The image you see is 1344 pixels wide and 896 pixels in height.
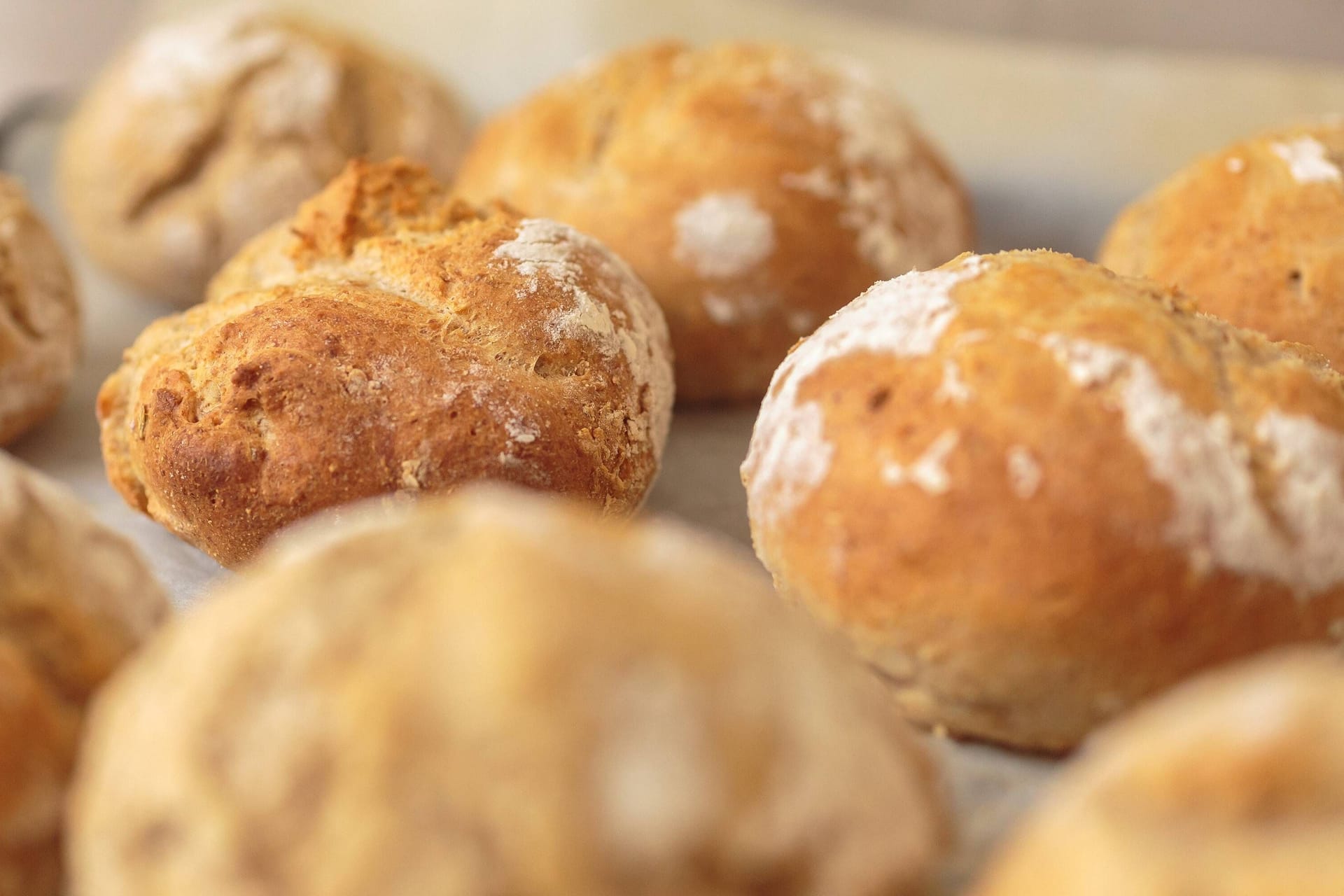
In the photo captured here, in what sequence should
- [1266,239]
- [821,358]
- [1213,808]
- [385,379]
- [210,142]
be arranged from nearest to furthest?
[1213,808], [821,358], [385,379], [1266,239], [210,142]

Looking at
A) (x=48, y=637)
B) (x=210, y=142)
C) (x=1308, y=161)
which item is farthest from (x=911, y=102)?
(x=48, y=637)

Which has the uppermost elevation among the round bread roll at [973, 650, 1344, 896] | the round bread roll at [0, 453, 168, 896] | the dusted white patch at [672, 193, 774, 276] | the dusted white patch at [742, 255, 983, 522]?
the round bread roll at [973, 650, 1344, 896]

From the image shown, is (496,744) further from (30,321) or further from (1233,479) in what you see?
(30,321)

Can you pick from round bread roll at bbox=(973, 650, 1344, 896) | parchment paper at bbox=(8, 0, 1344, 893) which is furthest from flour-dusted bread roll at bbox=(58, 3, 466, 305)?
round bread roll at bbox=(973, 650, 1344, 896)

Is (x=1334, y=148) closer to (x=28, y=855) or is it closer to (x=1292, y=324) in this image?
(x=1292, y=324)

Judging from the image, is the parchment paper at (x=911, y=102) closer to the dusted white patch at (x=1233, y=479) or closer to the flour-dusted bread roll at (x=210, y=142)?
the flour-dusted bread roll at (x=210, y=142)

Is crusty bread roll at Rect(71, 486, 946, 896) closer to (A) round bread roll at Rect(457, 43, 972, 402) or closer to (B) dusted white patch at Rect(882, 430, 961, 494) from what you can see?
(B) dusted white patch at Rect(882, 430, 961, 494)

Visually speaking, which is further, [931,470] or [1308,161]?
[1308,161]
